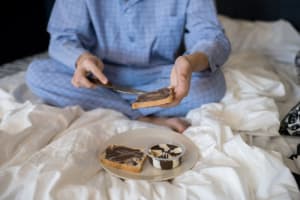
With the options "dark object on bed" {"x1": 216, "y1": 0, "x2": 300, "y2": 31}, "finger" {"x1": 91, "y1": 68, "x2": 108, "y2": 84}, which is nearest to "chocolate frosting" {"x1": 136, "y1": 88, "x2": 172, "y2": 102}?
"finger" {"x1": 91, "y1": 68, "x2": 108, "y2": 84}

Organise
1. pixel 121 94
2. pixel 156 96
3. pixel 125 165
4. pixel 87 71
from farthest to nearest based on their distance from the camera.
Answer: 1. pixel 121 94
2. pixel 87 71
3. pixel 156 96
4. pixel 125 165

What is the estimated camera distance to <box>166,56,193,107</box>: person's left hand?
0.88 meters

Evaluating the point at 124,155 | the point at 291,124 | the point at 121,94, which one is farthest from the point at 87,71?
the point at 291,124

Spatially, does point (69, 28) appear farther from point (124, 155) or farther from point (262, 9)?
point (262, 9)

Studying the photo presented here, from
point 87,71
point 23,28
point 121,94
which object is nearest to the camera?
point 87,71

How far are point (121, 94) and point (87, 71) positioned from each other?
171 millimetres

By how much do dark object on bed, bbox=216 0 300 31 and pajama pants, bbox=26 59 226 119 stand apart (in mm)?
709

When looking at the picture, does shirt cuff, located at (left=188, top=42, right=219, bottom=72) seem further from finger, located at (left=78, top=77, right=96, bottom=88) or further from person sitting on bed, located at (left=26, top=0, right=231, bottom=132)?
finger, located at (left=78, top=77, right=96, bottom=88)

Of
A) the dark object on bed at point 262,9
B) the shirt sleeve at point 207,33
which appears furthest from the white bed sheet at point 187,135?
the dark object on bed at point 262,9

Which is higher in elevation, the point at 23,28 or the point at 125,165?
the point at 125,165

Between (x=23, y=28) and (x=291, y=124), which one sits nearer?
(x=291, y=124)

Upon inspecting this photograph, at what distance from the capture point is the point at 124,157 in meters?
0.80

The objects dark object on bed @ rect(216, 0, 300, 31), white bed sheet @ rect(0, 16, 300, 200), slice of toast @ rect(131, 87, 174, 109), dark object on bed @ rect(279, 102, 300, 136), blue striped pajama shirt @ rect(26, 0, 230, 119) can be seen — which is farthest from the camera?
dark object on bed @ rect(216, 0, 300, 31)

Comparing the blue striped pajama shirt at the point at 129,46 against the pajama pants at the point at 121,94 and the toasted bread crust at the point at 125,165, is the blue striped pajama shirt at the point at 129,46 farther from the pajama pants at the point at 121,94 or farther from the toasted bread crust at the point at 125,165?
the toasted bread crust at the point at 125,165
